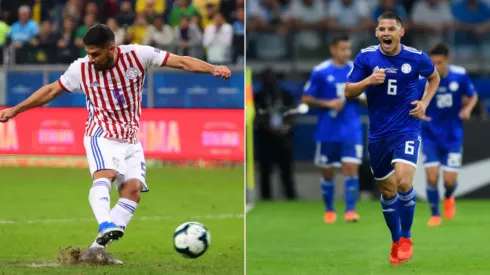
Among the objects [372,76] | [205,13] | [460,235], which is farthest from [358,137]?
[205,13]

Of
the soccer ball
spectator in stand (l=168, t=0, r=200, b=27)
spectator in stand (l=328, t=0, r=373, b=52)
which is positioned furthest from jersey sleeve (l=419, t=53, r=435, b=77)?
spectator in stand (l=168, t=0, r=200, b=27)

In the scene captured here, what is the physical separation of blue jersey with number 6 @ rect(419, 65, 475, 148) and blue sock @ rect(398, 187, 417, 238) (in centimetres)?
414

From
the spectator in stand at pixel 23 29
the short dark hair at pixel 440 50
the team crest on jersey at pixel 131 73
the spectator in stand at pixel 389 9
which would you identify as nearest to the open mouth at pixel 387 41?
the team crest on jersey at pixel 131 73

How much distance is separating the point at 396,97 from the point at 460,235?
3.22 m

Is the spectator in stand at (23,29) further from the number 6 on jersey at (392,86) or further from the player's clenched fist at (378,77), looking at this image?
the player's clenched fist at (378,77)

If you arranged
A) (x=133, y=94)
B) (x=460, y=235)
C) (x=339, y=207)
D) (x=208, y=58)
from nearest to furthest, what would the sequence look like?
(x=133, y=94) < (x=460, y=235) < (x=339, y=207) < (x=208, y=58)

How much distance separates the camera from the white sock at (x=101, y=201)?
8.40 metres

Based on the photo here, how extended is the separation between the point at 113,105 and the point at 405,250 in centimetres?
281

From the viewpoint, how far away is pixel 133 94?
8.89 m

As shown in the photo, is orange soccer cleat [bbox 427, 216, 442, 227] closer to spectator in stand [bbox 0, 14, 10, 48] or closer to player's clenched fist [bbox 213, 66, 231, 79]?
player's clenched fist [bbox 213, 66, 231, 79]

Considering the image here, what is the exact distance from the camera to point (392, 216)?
31.5 feet

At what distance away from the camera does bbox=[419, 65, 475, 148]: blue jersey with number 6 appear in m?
13.7

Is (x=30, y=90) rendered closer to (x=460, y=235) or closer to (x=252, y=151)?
(x=252, y=151)

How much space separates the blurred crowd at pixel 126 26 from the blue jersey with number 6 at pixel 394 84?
10.9 meters
